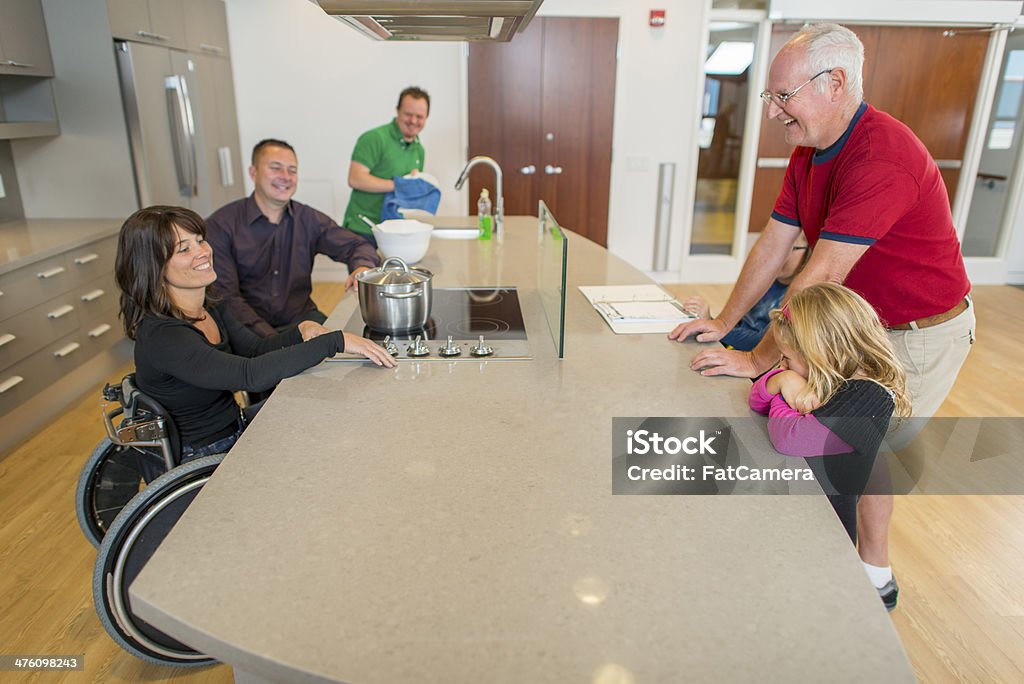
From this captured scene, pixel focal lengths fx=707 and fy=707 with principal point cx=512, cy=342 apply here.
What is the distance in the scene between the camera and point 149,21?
397 cm

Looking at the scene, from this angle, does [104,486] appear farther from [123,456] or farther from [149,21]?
[149,21]

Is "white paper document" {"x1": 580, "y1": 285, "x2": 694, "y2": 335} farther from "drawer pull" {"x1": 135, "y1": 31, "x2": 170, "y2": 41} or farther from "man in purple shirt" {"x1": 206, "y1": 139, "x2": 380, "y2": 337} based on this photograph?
"drawer pull" {"x1": 135, "y1": 31, "x2": 170, "y2": 41}

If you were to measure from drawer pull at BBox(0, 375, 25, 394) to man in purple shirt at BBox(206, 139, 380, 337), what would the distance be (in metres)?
1.16

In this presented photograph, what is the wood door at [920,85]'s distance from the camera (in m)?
5.38

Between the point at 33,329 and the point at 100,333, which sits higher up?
the point at 33,329

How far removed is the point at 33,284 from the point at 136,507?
2023 mm

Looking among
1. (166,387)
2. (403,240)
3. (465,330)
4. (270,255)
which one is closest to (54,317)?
(270,255)

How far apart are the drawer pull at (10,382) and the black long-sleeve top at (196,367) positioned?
156 cm

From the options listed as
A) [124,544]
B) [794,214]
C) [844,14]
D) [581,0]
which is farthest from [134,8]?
[844,14]

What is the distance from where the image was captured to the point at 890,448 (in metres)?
1.85

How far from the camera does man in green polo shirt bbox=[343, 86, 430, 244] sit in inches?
142

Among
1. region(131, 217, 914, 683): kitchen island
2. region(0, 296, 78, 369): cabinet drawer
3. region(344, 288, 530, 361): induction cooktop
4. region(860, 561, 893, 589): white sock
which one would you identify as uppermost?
region(344, 288, 530, 361): induction cooktop

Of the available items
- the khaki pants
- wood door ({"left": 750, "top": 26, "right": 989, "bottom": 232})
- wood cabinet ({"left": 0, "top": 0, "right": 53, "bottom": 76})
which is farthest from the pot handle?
wood door ({"left": 750, "top": 26, "right": 989, "bottom": 232})

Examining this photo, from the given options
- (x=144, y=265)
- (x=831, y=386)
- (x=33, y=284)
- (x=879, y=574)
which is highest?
(x=144, y=265)
